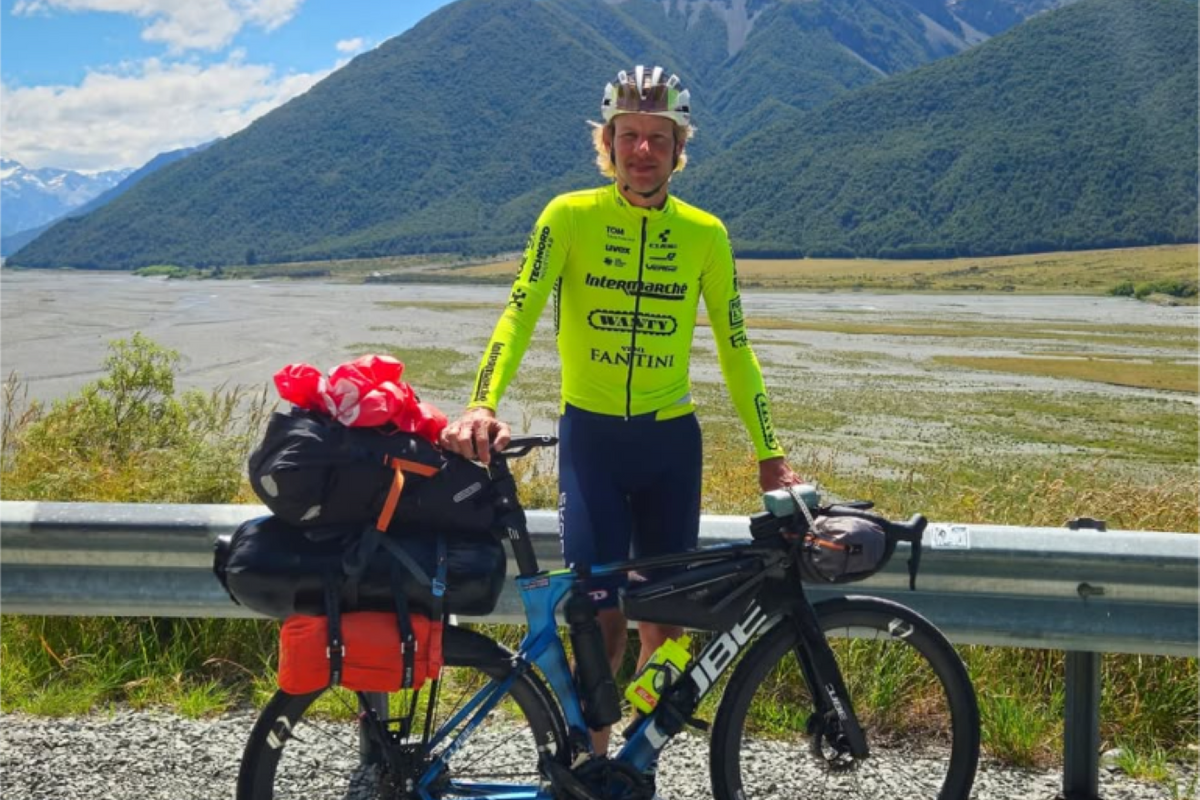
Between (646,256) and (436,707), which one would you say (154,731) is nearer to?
(436,707)

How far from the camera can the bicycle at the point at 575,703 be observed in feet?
9.47

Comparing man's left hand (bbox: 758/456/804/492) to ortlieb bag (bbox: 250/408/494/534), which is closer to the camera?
ortlieb bag (bbox: 250/408/494/534)

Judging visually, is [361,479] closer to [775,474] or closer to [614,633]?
[614,633]

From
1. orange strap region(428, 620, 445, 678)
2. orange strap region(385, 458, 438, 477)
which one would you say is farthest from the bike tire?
orange strap region(385, 458, 438, 477)

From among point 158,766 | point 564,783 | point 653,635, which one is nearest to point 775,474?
point 653,635

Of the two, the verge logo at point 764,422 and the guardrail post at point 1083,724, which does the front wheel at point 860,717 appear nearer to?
the guardrail post at point 1083,724

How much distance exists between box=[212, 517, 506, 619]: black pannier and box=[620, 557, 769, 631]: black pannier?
1.51ft

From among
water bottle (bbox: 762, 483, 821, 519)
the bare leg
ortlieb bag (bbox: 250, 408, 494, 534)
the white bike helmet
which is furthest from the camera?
the bare leg

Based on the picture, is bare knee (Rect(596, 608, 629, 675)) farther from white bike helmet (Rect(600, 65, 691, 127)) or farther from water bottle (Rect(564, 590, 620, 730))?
white bike helmet (Rect(600, 65, 691, 127))

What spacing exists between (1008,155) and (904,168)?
18.1 meters

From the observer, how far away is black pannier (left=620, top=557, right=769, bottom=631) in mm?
2939

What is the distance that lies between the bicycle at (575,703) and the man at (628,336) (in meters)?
0.28

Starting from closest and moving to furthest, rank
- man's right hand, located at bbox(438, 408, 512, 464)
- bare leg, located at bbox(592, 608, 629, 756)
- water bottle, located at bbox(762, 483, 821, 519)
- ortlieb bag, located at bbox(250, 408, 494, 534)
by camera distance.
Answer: ortlieb bag, located at bbox(250, 408, 494, 534), man's right hand, located at bbox(438, 408, 512, 464), water bottle, located at bbox(762, 483, 821, 519), bare leg, located at bbox(592, 608, 629, 756)

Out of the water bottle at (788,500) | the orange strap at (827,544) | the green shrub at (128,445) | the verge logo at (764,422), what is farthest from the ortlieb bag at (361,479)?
the green shrub at (128,445)
